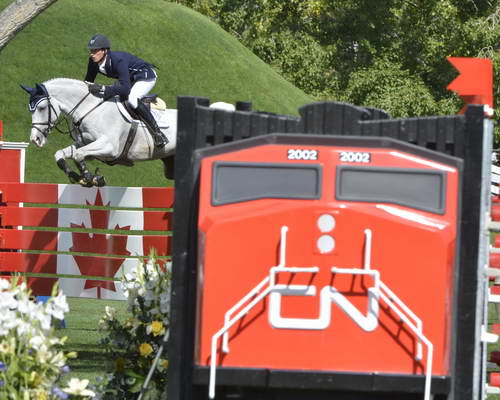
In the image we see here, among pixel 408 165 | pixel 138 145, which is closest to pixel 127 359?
pixel 408 165

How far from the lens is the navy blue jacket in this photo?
11.2m

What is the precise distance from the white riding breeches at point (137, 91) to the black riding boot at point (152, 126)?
110 mm

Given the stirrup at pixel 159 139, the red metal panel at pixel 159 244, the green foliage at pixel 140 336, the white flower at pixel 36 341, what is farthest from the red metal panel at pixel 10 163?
the white flower at pixel 36 341

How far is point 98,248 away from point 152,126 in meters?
1.94

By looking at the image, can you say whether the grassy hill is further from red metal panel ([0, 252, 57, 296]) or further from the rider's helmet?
the rider's helmet

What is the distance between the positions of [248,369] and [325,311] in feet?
1.22

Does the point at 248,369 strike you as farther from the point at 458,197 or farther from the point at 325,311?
the point at 458,197

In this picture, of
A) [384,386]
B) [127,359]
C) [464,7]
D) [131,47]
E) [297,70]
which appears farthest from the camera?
[464,7]

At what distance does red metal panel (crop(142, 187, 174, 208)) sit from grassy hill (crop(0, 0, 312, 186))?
974cm

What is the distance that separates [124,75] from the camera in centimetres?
1137

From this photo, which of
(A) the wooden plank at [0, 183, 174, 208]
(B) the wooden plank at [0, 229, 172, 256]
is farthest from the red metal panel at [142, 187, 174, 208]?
(B) the wooden plank at [0, 229, 172, 256]

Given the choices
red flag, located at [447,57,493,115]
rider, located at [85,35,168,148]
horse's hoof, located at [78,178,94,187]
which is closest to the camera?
red flag, located at [447,57,493,115]

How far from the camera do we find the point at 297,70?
37500mm

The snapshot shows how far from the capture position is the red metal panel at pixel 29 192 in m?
10.9
